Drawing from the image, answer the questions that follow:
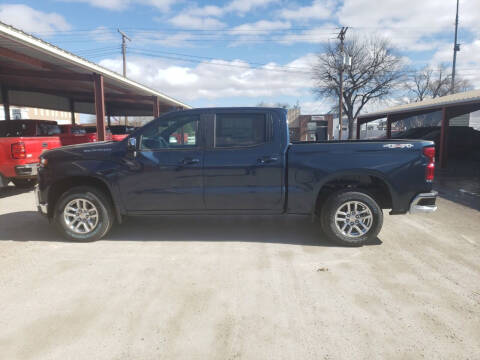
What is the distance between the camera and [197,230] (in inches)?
214

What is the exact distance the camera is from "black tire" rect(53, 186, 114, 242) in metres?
4.80

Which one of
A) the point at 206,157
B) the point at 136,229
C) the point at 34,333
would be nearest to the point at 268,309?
the point at 34,333

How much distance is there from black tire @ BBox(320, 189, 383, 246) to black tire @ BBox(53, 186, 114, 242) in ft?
10.4

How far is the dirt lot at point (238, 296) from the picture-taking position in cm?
255

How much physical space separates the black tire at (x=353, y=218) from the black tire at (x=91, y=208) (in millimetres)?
3160

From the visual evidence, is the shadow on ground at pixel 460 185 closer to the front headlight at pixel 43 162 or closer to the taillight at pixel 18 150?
the front headlight at pixel 43 162

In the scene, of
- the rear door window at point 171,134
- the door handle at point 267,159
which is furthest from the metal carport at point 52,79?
the door handle at point 267,159

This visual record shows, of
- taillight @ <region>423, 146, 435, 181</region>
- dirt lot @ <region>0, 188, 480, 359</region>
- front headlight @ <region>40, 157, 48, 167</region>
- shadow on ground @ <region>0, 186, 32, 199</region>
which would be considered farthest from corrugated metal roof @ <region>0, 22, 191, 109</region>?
taillight @ <region>423, 146, 435, 181</region>

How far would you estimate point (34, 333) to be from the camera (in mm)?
2711

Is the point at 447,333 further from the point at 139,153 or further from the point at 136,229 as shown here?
the point at 136,229

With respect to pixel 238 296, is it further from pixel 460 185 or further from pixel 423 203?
pixel 460 185

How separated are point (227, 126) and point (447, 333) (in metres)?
3.40

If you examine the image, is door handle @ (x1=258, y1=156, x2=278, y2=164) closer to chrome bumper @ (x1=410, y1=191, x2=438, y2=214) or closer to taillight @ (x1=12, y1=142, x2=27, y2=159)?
chrome bumper @ (x1=410, y1=191, x2=438, y2=214)

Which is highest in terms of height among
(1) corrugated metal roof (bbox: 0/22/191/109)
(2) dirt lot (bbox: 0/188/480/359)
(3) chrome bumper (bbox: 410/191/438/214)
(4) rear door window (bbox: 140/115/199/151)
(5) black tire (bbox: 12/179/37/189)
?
(1) corrugated metal roof (bbox: 0/22/191/109)
